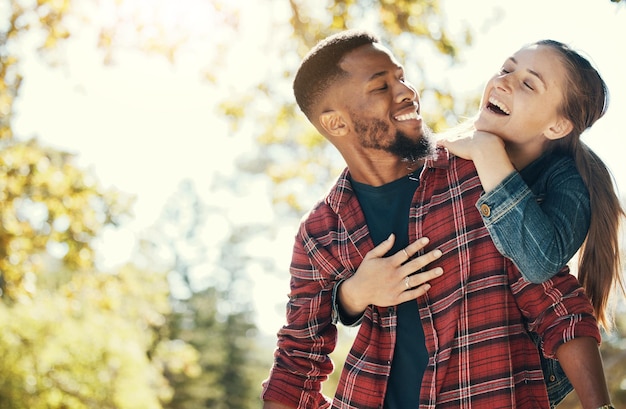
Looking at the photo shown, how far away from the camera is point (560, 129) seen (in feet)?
8.07

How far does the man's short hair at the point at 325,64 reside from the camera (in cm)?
299

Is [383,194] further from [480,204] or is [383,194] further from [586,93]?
[586,93]

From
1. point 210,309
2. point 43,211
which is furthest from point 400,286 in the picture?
point 210,309

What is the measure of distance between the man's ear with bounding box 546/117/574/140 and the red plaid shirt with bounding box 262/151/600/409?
0.85 feet

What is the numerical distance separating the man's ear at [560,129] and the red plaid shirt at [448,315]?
10.2 inches

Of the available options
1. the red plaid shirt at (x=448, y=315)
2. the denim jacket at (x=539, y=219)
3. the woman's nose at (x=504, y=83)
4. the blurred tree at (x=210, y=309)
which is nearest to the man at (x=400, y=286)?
the red plaid shirt at (x=448, y=315)

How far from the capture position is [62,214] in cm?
766

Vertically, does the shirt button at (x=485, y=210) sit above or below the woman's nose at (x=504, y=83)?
below

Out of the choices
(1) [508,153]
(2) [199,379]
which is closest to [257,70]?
(1) [508,153]

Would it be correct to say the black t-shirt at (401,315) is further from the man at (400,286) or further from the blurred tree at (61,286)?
the blurred tree at (61,286)

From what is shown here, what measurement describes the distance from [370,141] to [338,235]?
358mm

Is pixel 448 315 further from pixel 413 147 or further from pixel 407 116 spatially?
pixel 407 116

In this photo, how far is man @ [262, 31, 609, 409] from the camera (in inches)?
93.7

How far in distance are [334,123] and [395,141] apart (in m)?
0.28
